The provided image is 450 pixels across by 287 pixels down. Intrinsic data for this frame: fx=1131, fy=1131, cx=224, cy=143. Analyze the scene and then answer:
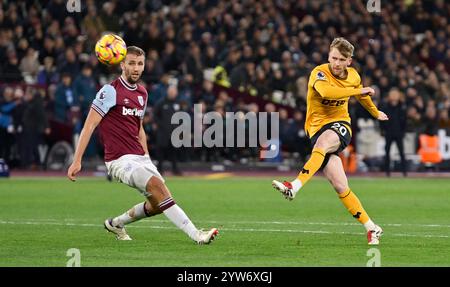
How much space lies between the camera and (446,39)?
35406 millimetres

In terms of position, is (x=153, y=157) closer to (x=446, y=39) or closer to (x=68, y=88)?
(x=68, y=88)

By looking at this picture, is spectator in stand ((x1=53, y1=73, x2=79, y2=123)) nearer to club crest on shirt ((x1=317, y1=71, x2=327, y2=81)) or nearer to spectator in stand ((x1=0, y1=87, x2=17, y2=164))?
spectator in stand ((x1=0, y1=87, x2=17, y2=164))

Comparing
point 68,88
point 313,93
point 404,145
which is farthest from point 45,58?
point 313,93

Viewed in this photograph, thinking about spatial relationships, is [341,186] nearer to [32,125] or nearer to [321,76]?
[321,76]

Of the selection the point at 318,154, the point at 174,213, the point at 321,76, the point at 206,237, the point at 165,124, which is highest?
the point at 321,76

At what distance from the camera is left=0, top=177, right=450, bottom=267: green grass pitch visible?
11461 millimetres

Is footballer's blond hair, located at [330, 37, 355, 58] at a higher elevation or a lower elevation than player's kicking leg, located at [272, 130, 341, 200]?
higher

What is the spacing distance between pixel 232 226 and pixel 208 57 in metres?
16.3

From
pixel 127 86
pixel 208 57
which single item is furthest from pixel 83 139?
pixel 208 57

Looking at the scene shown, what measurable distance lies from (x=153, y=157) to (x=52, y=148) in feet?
8.59

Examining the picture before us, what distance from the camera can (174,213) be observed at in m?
Answer: 12.2

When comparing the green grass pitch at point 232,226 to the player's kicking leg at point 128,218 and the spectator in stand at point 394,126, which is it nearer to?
the player's kicking leg at point 128,218

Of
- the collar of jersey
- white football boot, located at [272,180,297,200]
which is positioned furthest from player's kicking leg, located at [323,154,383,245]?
the collar of jersey

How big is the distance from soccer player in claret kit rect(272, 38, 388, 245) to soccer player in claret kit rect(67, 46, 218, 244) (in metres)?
1.47
